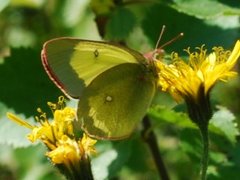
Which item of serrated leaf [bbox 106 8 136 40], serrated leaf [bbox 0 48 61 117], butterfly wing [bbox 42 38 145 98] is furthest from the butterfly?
serrated leaf [bbox 0 48 61 117]

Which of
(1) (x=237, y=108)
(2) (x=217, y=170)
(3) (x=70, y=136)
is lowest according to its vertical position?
(1) (x=237, y=108)

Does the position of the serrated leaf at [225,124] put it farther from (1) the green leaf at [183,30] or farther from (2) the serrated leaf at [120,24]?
(2) the serrated leaf at [120,24]

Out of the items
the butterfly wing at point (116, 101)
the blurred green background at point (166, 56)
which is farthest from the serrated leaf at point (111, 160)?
the butterfly wing at point (116, 101)

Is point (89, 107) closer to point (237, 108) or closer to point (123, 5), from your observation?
point (123, 5)

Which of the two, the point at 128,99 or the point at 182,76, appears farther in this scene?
the point at 128,99

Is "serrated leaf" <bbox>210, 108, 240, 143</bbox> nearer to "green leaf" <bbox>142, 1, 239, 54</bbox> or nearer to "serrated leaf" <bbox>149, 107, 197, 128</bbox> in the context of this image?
"serrated leaf" <bbox>149, 107, 197, 128</bbox>

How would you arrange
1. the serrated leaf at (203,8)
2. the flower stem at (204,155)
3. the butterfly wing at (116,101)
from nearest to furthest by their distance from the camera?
the flower stem at (204,155) < the butterfly wing at (116,101) < the serrated leaf at (203,8)

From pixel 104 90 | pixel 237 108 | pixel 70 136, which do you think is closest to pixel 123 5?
pixel 104 90
